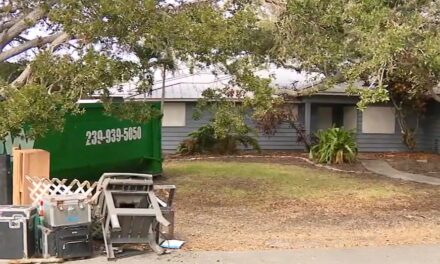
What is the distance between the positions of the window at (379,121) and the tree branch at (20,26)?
16.4 m

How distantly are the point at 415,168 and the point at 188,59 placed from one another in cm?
1079

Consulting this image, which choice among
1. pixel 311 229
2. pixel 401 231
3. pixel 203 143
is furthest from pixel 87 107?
pixel 203 143

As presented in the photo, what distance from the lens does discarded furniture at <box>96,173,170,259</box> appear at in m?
7.79

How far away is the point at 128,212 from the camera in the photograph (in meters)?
7.80

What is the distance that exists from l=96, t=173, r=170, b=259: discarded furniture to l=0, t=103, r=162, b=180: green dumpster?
165 inches

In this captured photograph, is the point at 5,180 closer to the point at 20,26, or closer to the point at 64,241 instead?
the point at 64,241

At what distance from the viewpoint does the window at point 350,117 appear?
83.7ft

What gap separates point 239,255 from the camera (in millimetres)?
7957

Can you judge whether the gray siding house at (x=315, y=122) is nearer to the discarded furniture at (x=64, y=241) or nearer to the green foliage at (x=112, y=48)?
the green foliage at (x=112, y=48)

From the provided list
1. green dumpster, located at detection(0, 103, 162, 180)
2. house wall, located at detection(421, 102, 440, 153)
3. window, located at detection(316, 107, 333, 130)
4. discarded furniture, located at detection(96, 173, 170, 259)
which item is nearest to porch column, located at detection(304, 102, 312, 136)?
window, located at detection(316, 107, 333, 130)

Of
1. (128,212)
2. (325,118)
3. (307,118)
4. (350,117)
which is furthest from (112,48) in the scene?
(325,118)

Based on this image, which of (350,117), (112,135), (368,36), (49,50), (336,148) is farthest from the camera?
(350,117)

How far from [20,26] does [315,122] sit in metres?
16.3

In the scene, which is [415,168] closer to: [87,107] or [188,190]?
[188,190]
